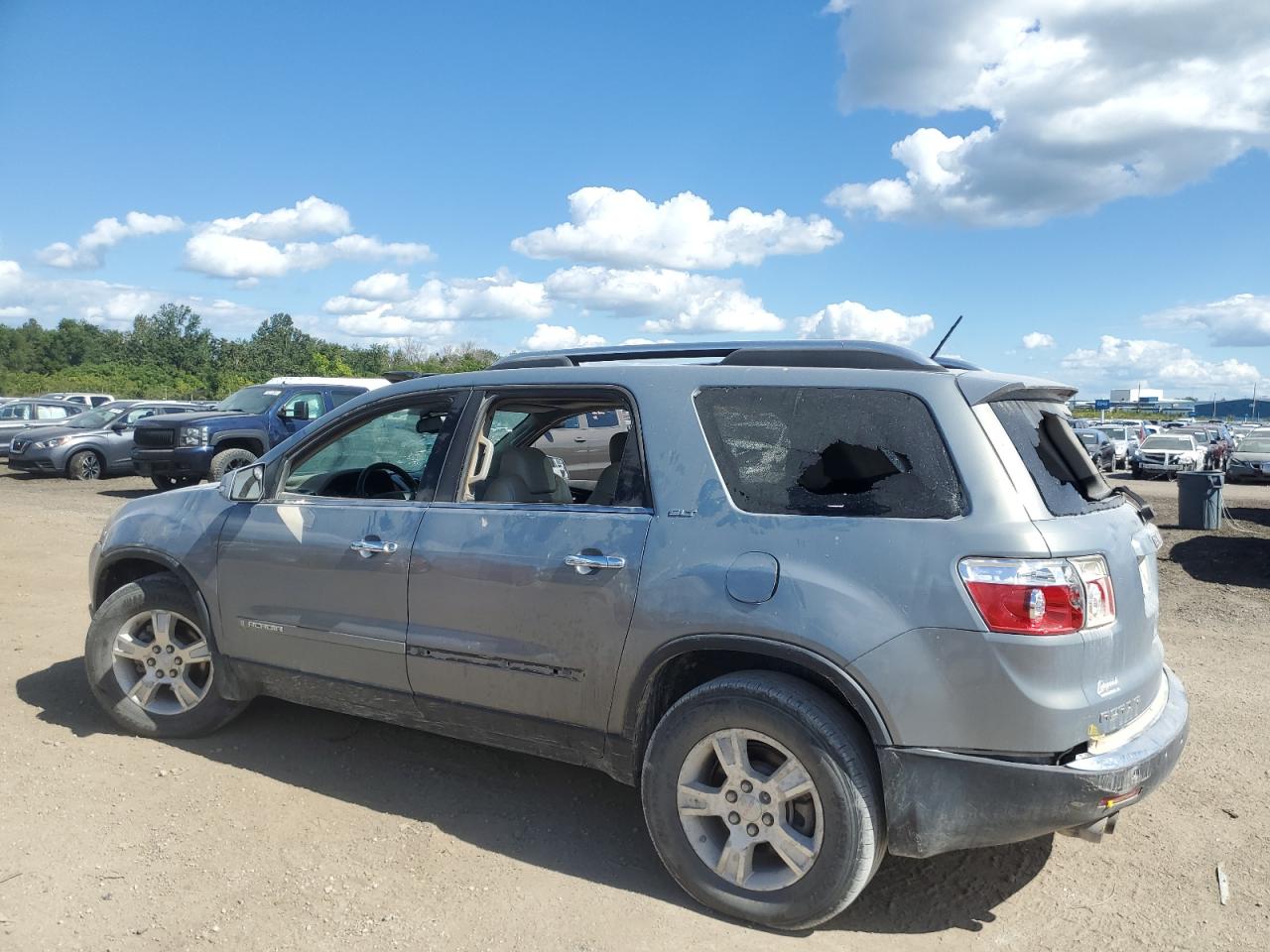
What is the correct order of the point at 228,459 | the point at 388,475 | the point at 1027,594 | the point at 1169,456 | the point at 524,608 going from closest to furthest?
1. the point at 1027,594
2. the point at 524,608
3. the point at 388,475
4. the point at 228,459
5. the point at 1169,456

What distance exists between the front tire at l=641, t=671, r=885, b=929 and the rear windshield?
0.98m

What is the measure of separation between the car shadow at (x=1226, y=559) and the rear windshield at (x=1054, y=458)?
7.89m

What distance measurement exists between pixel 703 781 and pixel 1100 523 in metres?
1.55

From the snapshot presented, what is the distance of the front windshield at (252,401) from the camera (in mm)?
16480

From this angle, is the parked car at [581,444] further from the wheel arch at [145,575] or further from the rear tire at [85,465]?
the rear tire at [85,465]

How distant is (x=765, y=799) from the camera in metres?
3.07

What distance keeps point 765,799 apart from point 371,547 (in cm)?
187

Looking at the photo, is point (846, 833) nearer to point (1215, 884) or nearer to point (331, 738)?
point (1215, 884)

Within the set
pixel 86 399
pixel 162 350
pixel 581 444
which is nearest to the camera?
pixel 581 444

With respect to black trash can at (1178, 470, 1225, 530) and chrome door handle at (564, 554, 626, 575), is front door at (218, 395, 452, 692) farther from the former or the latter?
black trash can at (1178, 470, 1225, 530)

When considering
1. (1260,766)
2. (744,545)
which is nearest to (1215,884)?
(1260,766)

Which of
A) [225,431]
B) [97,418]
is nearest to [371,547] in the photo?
[225,431]

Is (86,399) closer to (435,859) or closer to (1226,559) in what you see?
(1226,559)

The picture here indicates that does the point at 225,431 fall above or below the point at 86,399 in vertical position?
below
